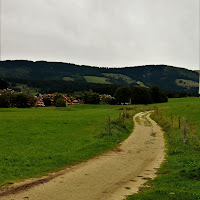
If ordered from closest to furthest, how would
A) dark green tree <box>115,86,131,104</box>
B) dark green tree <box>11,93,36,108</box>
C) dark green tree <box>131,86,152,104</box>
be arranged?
A: dark green tree <box>11,93,36,108</box>, dark green tree <box>131,86,152,104</box>, dark green tree <box>115,86,131,104</box>

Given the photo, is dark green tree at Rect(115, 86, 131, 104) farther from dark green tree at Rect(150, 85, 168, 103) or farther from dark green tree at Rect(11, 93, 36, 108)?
dark green tree at Rect(11, 93, 36, 108)

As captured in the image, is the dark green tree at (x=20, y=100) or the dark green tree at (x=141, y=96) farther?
the dark green tree at (x=141, y=96)

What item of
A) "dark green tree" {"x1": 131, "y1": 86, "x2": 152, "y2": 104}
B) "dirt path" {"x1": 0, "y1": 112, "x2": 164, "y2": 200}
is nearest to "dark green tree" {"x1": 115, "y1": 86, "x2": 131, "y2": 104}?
"dark green tree" {"x1": 131, "y1": 86, "x2": 152, "y2": 104}

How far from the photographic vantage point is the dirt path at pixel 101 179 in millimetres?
12969

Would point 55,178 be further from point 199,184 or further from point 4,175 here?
point 199,184

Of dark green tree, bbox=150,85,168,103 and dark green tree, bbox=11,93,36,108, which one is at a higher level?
dark green tree, bbox=150,85,168,103

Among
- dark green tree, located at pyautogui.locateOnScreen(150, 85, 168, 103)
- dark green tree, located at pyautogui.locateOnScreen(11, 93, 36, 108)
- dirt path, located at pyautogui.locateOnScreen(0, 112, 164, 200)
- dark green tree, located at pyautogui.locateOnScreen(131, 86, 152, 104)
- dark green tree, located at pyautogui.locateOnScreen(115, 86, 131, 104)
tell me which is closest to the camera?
dirt path, located at pyautogui.locateOnScreen(0, 112, 164, 200)

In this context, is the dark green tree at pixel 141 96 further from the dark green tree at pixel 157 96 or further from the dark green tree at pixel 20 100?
the dark green tree at pixel 20 100

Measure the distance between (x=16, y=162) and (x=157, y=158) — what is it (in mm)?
13251

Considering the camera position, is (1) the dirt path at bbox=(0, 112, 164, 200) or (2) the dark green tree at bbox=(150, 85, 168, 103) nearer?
(1) the dirt path at bbox=(0, 112, 164, 200)


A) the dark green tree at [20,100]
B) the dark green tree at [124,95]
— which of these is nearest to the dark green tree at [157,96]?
the dark green tree at [124,95]

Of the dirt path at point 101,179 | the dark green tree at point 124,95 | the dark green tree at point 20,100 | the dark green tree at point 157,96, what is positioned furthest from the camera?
the dark green tree at point 157,96

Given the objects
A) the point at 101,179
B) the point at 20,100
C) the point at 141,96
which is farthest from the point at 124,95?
the point at 101,179

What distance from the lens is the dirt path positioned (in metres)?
13.0
